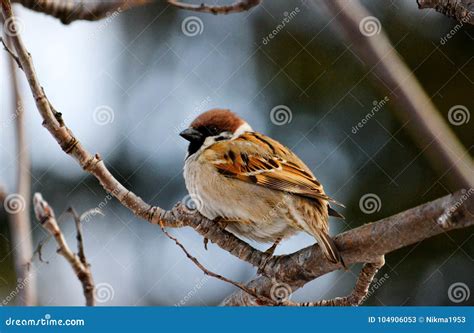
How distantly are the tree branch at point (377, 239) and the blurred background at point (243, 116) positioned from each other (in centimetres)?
63

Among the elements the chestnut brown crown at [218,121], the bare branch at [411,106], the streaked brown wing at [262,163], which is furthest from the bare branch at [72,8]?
the bare branch at [411,106]

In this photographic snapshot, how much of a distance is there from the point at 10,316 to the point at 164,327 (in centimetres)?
70

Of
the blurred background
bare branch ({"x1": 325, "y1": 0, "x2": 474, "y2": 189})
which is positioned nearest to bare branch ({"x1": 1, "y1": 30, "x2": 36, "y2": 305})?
the blurred background

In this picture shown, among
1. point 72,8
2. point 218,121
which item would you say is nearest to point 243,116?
point 218,121

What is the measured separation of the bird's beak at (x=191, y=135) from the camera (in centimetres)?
290

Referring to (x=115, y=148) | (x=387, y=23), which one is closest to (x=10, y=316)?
(x=115, y=148)

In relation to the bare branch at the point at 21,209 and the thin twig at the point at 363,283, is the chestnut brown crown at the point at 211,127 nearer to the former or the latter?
the bare branch at the point at 21,209

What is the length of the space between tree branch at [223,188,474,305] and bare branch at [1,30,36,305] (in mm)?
872

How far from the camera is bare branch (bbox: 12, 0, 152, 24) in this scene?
8.02 feet

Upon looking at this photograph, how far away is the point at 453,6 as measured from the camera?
2254mm

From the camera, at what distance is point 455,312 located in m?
2.89

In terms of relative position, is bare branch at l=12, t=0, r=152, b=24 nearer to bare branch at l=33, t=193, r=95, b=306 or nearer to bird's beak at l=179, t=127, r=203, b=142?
bird's beak at l=179, t=127, r=203, b=142

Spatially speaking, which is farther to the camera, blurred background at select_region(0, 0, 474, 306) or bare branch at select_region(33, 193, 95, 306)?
blurred background at select_region(0, 0, 474, 306)

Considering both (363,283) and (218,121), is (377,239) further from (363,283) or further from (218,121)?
(218,121)
